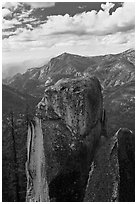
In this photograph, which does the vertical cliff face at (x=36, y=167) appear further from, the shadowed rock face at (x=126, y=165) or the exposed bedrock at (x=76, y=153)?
the shadowed rock face at (x=126, y=165)

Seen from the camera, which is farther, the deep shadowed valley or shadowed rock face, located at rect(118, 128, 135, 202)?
shadowed rock face, located at rect(118, 128, 135, 202)

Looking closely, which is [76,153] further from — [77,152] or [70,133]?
[70,133]

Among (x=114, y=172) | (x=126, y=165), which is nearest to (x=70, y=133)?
(x=114, y=172)

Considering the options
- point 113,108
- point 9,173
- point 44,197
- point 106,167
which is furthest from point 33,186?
point 113,108

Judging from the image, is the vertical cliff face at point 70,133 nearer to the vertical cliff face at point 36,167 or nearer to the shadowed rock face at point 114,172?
the vertical cliff face at point 36,167

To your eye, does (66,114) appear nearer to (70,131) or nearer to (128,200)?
(70,131)

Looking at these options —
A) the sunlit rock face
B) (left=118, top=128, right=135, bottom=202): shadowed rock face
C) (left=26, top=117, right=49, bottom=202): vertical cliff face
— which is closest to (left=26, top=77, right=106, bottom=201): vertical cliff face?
the sunlit rock face

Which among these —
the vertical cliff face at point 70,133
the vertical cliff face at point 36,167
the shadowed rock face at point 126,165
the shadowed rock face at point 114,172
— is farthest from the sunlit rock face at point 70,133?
the shadowed rock face at point 126,165

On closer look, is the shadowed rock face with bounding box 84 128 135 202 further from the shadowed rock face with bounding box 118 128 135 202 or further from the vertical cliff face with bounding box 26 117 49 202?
the vertical cliff face with bounding box 26 117 49 202

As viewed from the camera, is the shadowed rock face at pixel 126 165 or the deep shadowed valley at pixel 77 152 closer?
the deep shadowed valley at pixel 77 152
